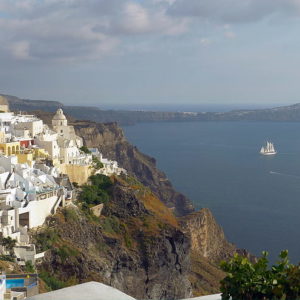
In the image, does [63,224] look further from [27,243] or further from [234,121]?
[234,121]

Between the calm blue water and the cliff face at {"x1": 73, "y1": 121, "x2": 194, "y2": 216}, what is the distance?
9.67ft

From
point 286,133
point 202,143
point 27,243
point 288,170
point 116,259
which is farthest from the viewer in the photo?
point 286,133

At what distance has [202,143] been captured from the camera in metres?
118

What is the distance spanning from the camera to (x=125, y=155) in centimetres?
7088

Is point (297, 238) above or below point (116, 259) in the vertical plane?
below

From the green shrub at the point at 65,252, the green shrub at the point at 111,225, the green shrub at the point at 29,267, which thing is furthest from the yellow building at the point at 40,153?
the green shrub at the point at 29,267

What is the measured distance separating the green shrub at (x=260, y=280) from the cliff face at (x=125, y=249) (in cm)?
1639

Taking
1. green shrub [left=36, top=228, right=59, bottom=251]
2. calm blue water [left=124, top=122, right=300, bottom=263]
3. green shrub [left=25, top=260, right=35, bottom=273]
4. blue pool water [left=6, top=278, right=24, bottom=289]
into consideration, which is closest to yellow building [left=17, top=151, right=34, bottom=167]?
green shrub [left=36, top=228, right=59, bottom=251]

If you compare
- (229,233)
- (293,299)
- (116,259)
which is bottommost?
(229,233)

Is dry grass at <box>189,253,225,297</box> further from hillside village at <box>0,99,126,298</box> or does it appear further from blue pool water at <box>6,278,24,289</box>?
blue pool water at <box>6,278,24,289</box>

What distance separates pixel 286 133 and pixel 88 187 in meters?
124

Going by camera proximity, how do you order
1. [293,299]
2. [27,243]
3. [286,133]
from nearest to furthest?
[293,299], [27,243], [286,133]

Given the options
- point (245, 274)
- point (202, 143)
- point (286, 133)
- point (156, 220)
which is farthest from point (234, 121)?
point (245, 274)

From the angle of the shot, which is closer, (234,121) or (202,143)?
(202,143)
